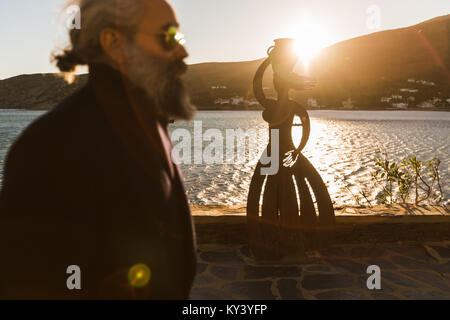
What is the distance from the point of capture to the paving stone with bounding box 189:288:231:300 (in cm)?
354

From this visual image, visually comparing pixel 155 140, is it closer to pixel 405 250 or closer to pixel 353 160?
pixel 405 250

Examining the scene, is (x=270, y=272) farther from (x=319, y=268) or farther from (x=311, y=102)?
(x=311, y=102)

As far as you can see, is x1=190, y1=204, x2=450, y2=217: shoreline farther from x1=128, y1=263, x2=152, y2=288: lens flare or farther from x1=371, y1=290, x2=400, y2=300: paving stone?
x1=128, y1=263, x2=152, y2=288: lens flare

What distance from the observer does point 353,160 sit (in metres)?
20.9

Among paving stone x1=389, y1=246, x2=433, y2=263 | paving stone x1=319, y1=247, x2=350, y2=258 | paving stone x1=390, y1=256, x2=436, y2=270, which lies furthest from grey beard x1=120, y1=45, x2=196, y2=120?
paving stone x1=389, y1=246, x2=433, y2=263

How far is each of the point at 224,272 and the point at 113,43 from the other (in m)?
2.93

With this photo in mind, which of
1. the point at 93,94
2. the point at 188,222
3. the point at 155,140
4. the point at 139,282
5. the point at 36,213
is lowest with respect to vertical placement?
the point at 139,282

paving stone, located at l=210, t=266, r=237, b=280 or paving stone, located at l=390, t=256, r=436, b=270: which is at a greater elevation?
paving stone, located at l=210, t=266, r=237, b=280

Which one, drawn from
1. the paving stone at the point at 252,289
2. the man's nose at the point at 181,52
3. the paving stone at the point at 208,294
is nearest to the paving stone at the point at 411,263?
the paving stone at the point at 252,289

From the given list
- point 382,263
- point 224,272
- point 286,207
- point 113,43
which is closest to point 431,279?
point 382,263

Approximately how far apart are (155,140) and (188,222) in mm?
420

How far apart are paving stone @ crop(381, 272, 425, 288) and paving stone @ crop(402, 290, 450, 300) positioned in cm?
12

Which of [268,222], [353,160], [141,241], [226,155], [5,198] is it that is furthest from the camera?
[226,155]
